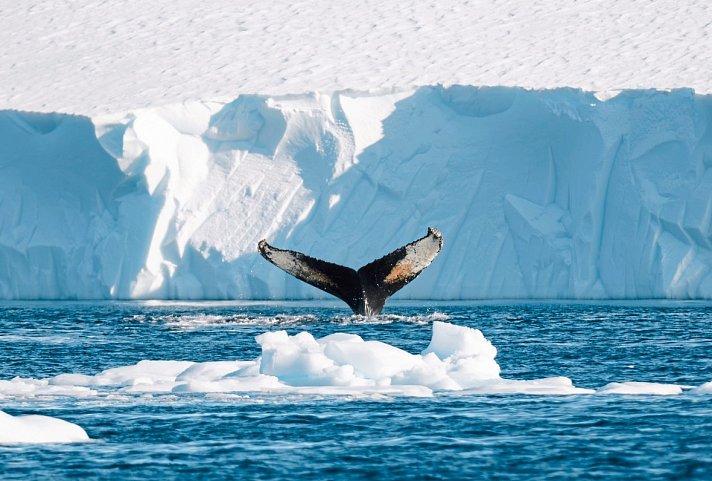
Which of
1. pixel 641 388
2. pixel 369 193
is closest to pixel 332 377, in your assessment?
pixel 641 388

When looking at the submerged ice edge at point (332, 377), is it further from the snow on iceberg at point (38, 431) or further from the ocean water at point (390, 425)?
the snow on iceberg at point (38, 431)

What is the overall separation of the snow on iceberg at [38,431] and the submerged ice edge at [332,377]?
9.10 feet

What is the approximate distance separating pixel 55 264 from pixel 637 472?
2916 cm

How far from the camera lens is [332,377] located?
15.8 m

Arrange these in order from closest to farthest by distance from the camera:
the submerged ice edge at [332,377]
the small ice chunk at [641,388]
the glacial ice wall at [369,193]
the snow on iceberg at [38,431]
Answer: the snow on iceberg at [38,431] < the small ice chunk at [641,388] < the submerged ice edge at [332,377] < the glacial ice wall at [369,193]

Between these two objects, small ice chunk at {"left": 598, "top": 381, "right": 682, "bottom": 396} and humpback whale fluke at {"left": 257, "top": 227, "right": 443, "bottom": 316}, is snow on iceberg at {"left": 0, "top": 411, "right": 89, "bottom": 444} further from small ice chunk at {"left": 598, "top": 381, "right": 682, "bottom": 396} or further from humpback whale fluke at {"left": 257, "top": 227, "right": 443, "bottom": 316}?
humpback whale fluke at {"left": 257, "top": 227, "right": 443, "bottom": 316}

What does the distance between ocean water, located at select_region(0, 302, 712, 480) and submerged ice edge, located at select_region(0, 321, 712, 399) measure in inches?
14.6

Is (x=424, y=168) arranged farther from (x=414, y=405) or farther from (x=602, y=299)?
(x=414, y=405)

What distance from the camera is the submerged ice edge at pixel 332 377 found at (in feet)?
49.8

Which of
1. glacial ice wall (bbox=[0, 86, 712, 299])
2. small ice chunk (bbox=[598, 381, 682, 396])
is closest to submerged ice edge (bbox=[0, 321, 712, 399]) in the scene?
small ice chunk (bbox=[598, 381, 682, 396])

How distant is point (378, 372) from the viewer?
628 inches

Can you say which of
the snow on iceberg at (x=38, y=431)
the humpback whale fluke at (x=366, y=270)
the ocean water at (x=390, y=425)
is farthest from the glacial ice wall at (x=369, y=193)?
the snow on iceberg at (x=38, y=431)

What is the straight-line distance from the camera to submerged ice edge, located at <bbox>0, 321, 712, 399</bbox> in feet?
49.8

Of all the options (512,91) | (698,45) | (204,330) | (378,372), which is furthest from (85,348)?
(698,45)
